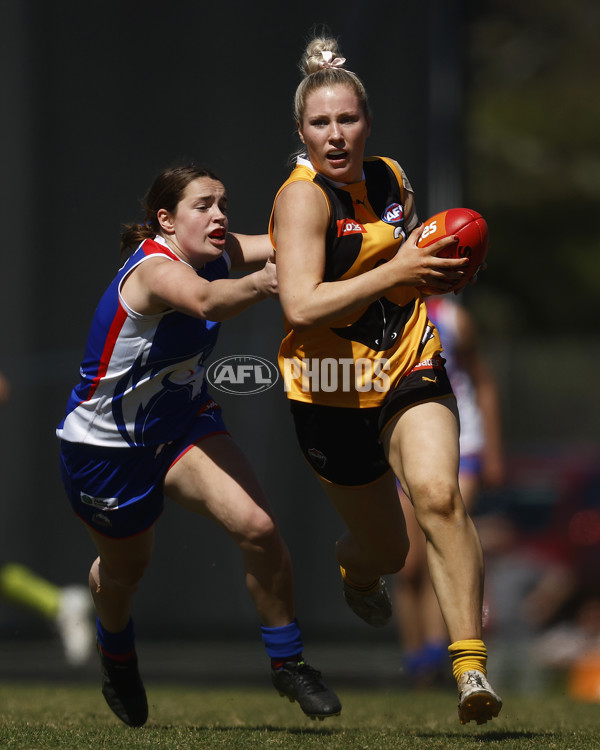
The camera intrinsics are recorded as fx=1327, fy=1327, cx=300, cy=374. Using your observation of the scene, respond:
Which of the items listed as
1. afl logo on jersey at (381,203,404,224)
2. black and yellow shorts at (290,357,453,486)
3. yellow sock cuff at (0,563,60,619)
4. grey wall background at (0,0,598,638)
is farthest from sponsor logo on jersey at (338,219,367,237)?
yellow sock cuff at (0,563,60,619)

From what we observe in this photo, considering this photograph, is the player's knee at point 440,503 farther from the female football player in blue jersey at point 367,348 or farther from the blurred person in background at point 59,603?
the blurred person in background at point 59,603

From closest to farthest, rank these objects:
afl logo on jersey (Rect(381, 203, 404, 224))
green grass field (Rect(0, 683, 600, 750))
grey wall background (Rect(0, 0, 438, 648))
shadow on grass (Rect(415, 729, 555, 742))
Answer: green grass field (Rect(0, 683, 600, 750)) → shadow on grass (Rect(415, 729, 555, 742)) → afl logo on jersey (Rect(381, 203, 404, 224)) → grey wall background (Rect(0, 0, 438, 648))

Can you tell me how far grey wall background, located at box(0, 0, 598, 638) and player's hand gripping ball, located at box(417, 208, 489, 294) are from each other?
2620mm

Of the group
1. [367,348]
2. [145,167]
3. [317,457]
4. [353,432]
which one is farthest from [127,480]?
[145,167]

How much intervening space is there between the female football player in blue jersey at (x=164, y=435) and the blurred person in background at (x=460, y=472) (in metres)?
2.33

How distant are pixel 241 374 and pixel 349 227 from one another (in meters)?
1.51

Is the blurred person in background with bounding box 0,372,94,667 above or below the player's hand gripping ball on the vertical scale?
below

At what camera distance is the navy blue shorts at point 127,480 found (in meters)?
4.81

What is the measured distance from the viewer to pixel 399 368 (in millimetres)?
4500

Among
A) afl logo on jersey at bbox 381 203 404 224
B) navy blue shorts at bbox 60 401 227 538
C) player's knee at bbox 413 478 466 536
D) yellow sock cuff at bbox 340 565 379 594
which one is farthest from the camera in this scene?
yellow sock cuff at bbox 340 565 379 594

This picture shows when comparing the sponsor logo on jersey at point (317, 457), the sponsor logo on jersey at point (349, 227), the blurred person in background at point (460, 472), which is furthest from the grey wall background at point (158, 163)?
the sponsor logo on jersey at point (349, 227)

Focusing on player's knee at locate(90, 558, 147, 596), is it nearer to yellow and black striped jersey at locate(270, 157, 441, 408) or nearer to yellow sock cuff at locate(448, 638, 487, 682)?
yellow and black striped jersey at locate(270, 157, 441, 408)

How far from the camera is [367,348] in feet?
14.8

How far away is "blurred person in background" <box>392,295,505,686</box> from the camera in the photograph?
7.07m
